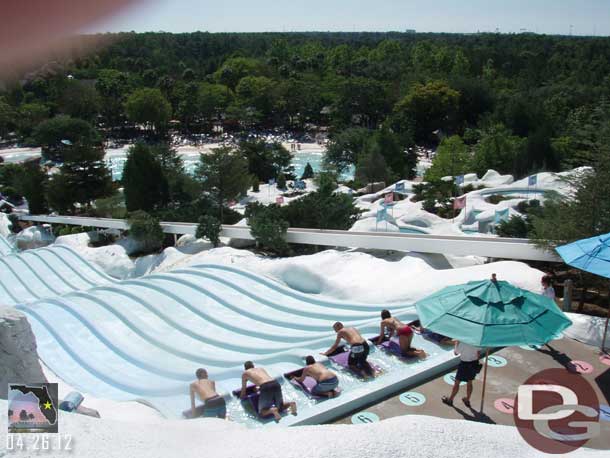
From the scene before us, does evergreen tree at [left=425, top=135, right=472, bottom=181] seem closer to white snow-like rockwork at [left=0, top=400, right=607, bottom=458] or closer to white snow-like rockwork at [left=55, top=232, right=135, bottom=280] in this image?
white snow-like rockwork at [left=55, top=232, right=135, bottom=280]

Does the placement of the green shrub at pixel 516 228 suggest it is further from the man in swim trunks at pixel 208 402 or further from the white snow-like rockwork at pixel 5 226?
the white snow-like rockwork at pixel 5 226

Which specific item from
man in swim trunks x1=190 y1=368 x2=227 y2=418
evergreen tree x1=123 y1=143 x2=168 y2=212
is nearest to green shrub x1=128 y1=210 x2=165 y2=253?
evergreen tree x1=123 y1=143 x2=168 y2=212

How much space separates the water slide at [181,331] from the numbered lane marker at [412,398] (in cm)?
74

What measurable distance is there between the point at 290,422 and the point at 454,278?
→ 5861 millimetres

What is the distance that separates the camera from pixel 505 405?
709cm

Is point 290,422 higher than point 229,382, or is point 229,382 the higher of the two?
point 290,422

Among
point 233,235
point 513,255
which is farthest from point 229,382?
point 233,235

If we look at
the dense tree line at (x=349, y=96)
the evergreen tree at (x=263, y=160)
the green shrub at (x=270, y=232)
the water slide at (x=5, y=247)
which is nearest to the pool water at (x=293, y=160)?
the evergreen tree at (x=263, y=160)

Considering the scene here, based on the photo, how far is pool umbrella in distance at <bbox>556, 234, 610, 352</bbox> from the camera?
7.39 m

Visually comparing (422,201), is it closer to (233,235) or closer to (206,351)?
(233,235)

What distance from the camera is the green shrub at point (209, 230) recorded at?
60.5 ft

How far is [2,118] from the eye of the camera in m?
64.3

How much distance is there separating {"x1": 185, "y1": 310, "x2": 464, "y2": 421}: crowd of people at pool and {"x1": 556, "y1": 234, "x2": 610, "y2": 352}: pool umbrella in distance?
6.49ft

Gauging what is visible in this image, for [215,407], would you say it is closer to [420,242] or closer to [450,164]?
[420,242]
